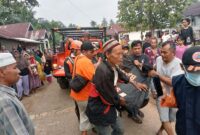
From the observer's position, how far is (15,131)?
2.46m

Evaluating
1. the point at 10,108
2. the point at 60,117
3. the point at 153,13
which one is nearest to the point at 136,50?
the point at 60,117

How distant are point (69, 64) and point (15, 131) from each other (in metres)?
5.13

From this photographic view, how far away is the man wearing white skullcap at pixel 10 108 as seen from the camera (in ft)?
8.04

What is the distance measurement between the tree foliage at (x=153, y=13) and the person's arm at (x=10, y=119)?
29018 millimetres

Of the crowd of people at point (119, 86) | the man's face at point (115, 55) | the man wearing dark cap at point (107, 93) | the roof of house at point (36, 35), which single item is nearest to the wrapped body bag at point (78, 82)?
the crowd of people at point (119, 86)

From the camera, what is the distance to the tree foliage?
1196 inches

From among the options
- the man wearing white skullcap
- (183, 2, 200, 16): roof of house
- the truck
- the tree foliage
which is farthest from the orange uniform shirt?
(183, 2, 200, 16): roof of house

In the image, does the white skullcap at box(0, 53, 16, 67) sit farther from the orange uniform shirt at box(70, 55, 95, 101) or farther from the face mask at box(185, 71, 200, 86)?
the orange uniform shirt at box(70, 55, 95, 101)

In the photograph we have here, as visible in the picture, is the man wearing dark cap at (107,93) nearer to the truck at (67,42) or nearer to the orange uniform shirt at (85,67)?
the orange uniform shirt at (85,67)

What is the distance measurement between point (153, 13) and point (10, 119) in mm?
30001

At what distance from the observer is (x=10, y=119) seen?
2.45 metres

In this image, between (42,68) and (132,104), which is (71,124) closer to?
(132,104)

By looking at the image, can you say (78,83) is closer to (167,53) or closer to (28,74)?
(167,53)

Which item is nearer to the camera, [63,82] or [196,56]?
[196,56]
